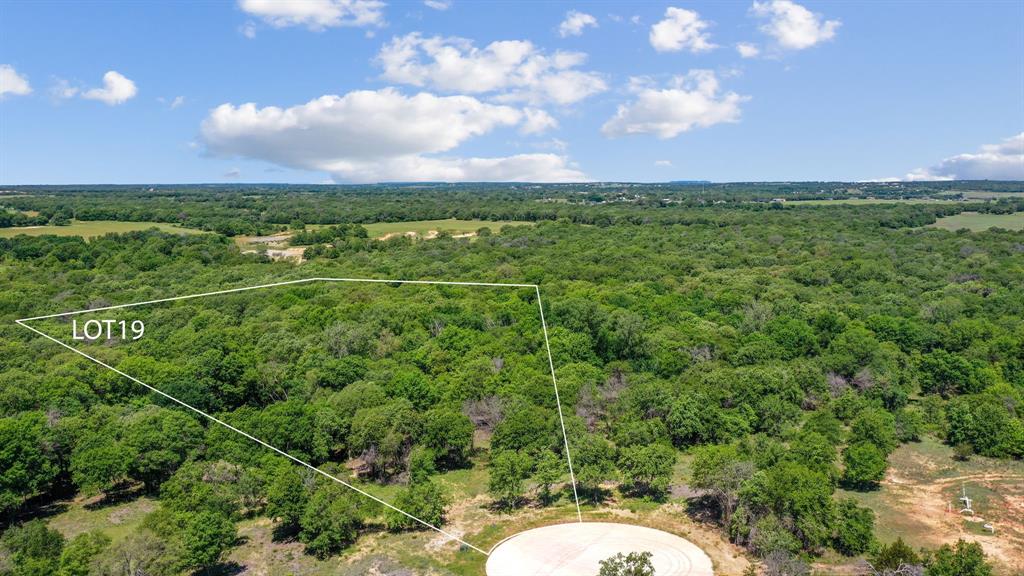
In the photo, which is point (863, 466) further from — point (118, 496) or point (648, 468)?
point (118, 496)

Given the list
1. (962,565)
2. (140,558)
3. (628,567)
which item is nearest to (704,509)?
(628,567)

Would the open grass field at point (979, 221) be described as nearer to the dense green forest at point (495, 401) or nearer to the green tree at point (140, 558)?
the dense green forest at point (495, 401)

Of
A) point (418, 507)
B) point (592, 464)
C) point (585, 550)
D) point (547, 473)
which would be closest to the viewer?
point (585, 550)

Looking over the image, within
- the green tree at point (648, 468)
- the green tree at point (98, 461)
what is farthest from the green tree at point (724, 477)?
the green tree at point (98, 461)

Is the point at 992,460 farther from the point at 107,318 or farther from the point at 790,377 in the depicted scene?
the point at 107,318

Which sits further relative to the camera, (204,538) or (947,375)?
(947,375)

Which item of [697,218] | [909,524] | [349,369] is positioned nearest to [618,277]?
[349,369]

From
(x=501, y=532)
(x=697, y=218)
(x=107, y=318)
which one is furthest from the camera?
(x=697, y=218)
